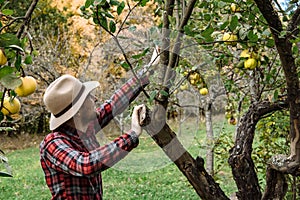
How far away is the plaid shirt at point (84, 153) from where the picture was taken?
1.43 m

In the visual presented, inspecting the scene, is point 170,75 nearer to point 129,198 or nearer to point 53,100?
point 53,100

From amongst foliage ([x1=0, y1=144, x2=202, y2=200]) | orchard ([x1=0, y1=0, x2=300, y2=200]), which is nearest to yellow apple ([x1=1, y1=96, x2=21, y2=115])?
orchard ([x1=0, y1=0, x2=300, y2=200])

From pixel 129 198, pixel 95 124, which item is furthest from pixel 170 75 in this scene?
pixel 129 198

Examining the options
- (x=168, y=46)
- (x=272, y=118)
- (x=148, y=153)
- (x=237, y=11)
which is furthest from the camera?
(x=272, y=118)

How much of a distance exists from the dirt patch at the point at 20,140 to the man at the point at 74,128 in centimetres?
952

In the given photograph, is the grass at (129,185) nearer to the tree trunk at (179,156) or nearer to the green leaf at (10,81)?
the tree trunk at (179,156)

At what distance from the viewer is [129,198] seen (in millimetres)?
4992

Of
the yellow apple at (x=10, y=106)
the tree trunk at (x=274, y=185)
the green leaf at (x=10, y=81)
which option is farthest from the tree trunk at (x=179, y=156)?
the green leaf at (x=10, y=81)

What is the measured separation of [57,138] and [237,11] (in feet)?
2.45

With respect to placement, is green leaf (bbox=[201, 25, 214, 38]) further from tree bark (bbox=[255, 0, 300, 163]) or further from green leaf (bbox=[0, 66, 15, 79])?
green leaf (bbox=[0, 66, 15, 79])

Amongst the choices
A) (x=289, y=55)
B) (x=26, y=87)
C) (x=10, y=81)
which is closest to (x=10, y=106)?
(x=26, y=87)

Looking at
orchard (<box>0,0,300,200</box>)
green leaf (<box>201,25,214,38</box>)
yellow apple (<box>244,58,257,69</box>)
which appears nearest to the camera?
orchard (<box>0,0,300,200</box>)

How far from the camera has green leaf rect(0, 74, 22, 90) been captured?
3.01 ft

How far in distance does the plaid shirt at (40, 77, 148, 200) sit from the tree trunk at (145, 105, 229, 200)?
11 centimetres
